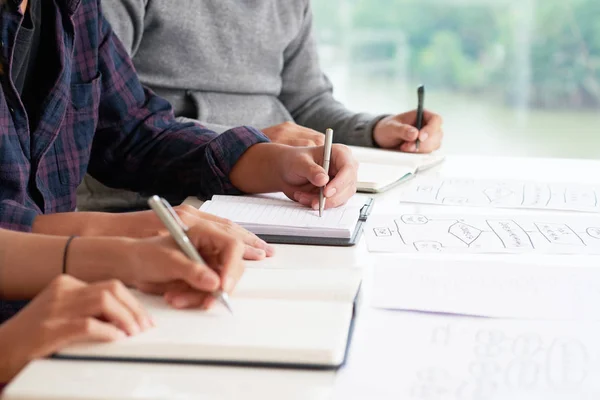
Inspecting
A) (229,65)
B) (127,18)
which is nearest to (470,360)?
(127,18)

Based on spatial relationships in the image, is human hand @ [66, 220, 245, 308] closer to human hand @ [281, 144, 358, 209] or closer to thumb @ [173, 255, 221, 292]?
thumb @ [173, 255, 221, 292]

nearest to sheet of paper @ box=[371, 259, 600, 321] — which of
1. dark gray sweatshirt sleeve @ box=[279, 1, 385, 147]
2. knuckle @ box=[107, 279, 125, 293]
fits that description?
knuckle @ box=[107, 279, 125, 293]

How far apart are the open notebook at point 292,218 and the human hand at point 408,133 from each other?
1.35 ft

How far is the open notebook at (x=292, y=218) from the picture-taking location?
914mm

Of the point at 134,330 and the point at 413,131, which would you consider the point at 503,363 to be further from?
the point at 413,131

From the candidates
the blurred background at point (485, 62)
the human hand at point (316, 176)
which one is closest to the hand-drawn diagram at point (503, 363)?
the human hand at point (316, 176)

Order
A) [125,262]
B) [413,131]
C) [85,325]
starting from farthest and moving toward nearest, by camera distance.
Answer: [413,131] → [125,262] → [85,325]

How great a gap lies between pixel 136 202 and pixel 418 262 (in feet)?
2.55

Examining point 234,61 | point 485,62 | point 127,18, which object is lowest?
point 485,62

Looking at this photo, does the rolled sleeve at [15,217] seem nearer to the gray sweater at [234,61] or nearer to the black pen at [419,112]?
the gray sweater at [234,61]

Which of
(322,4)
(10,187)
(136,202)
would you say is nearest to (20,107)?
(10,187)

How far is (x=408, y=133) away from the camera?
146cm

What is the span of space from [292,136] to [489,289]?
64cm

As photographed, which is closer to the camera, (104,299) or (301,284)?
(104,299)
